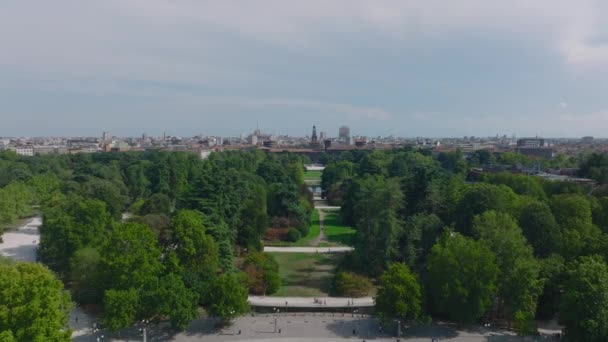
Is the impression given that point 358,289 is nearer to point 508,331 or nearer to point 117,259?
point 508,331

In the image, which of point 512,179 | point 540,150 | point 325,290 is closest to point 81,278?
point 325,290

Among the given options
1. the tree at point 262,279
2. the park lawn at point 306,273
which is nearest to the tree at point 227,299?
the tree at point 262,279

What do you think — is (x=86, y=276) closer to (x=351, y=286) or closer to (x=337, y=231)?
(x=351, y=286)

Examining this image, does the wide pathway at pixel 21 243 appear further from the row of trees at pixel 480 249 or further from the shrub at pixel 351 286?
the row of trees at pixel 480 249

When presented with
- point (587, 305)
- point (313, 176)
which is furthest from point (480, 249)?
point (313, 176)

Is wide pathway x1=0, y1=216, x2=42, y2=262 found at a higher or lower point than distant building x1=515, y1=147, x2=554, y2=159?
lower

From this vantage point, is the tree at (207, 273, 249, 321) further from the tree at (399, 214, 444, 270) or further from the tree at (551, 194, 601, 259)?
the tree at (551, 194, 601, 259)

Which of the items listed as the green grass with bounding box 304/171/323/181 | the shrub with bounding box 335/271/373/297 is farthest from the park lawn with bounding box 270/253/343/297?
the green grass with bounding box 304/171/323/181
